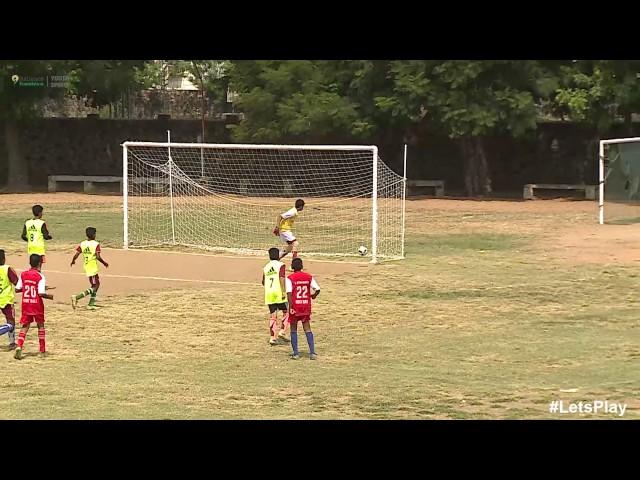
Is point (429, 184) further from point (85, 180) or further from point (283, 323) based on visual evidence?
point (283, 323)

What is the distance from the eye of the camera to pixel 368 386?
37.0ft

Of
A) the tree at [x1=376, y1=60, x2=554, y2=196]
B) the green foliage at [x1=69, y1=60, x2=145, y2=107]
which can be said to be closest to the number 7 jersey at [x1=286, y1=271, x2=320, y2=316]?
the tree at [x1=376, y1=60, x2=554, y2=196]

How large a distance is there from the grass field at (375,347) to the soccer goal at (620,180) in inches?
279

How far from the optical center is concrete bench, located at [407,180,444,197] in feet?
132

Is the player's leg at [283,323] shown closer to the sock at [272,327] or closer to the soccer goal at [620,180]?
the sock at [272,327]

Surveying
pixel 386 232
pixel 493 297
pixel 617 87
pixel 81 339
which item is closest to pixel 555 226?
pixel 386 232

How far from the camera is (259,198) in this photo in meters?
37.6

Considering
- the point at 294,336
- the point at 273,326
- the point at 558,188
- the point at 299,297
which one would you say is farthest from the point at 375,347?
the point at 558,188

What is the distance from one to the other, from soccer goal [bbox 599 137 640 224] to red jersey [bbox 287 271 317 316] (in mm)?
18861

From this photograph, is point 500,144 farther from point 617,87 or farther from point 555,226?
point 555,226

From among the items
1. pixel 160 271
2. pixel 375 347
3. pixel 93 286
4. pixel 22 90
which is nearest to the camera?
pixel 375 347

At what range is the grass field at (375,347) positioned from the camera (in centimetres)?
1042

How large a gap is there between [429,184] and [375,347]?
1084 inches
